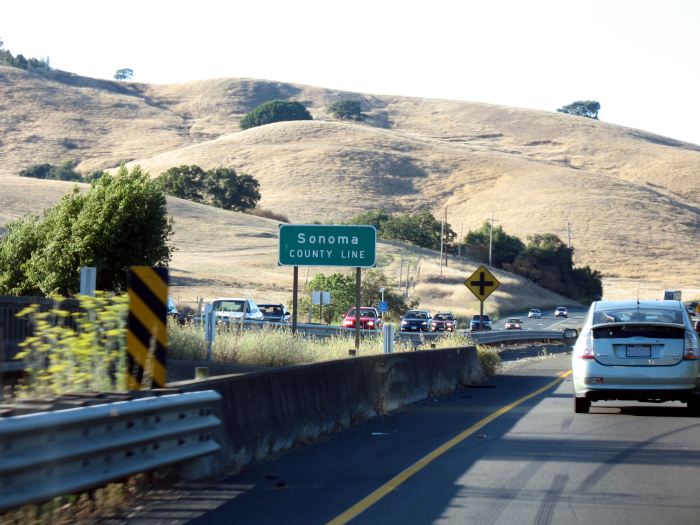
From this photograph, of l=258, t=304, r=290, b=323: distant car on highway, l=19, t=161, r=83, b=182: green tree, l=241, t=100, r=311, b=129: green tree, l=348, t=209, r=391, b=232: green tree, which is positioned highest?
l=241, t=100, r=311, b=129: green tree

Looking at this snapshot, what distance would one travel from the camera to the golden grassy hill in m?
124

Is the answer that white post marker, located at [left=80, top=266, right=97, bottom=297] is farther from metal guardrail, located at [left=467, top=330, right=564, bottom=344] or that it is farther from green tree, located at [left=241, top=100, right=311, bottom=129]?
green tree, located at [left=241, top=100, right=311, bottom=129]

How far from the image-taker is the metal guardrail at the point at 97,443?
695 cm

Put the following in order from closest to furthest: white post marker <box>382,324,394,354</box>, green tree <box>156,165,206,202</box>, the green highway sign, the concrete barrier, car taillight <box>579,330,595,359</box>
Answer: the concrete barrier
car taillight <box>579,330,595,359</box>
white post marker <box>382,324,394,354</box>
the green highway sign
green tree <box>156,165,206,202</box>

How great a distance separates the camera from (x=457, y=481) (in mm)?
10391

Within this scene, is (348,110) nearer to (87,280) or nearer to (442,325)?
(442,325)

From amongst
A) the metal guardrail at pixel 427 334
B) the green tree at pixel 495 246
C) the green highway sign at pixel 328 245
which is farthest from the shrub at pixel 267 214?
the green highway sign at pixel 328 245

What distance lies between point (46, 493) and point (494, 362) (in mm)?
21149

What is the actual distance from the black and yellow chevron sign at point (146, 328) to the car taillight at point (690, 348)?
27.7 feet

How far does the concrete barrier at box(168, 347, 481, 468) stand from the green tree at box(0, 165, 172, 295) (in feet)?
60.2

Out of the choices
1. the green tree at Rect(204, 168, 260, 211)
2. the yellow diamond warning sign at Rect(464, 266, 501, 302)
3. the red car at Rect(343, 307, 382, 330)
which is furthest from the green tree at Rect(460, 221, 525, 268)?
the yellow diamond warning sign at Rect(464, 266, 501, 302)

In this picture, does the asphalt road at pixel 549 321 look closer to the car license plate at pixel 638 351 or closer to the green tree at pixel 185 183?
the green tree at pixel 185 183

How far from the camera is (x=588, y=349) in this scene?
1609 centimetres

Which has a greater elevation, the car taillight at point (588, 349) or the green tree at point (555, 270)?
the green tree at point (555, 270)
